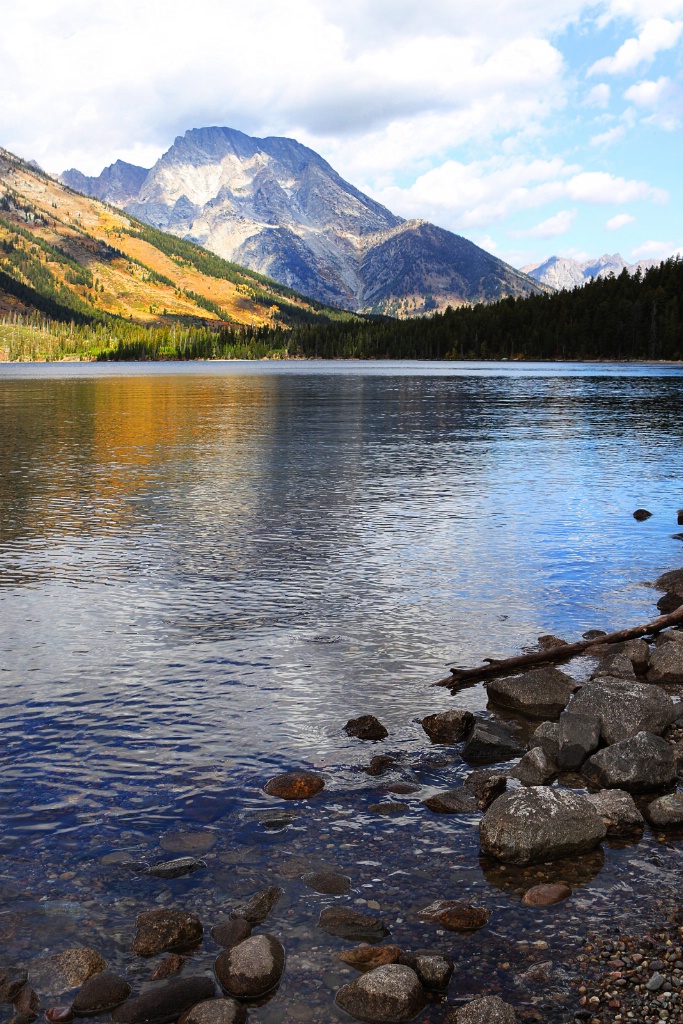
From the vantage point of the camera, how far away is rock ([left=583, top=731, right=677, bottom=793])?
13.1m

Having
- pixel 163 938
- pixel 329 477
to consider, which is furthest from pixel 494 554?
pixel 163 938

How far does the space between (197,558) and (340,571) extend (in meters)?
5.24

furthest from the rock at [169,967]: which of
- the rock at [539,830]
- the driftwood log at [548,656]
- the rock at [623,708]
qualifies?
the driftwood log at [548,656]

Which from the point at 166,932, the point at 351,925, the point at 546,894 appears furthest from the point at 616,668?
the point at 166,932

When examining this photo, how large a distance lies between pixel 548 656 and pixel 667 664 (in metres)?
2.71

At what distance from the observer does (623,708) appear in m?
14.8

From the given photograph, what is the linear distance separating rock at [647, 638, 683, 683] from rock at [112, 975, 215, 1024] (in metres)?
12.9

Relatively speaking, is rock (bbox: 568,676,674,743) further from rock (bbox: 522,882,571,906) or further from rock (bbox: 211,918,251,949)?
rock (bbox: 211,918,251,949)

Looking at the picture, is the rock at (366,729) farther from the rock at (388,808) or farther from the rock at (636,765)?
the rock at (636,765)

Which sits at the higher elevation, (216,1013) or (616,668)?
(616,668)

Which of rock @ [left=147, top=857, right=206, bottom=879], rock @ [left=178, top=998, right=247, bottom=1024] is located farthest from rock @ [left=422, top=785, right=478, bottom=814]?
rock @ [left=178, top=998, right=247, bottom=1024]

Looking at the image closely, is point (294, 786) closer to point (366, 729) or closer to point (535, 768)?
point (366, 729)

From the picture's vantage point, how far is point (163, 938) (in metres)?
9.45

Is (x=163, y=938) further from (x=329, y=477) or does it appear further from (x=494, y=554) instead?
(x=329, y=477)
